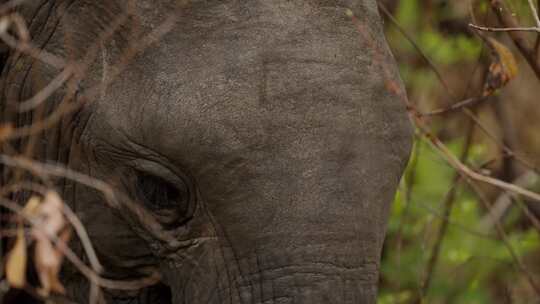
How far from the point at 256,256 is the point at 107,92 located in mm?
503

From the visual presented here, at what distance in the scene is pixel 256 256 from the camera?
3.17 metres

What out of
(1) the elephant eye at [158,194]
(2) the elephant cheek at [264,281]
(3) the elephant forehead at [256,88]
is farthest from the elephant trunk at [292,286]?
(3) the elephant forehead at [256,88]

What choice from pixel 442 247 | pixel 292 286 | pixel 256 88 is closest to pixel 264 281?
pixel 292 286

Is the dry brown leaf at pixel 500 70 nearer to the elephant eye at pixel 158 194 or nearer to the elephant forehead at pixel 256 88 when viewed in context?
the elephant forehead at pixel 256 88

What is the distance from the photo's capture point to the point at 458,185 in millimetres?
5211

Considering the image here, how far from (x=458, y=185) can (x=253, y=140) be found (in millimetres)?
2229

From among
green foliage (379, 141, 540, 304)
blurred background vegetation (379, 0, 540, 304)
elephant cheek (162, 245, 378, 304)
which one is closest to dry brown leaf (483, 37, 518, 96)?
blurred background vegetation (379, 0, 540, 304)

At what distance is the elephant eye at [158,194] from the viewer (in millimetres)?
3279

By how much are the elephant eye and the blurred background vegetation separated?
58.9 inches

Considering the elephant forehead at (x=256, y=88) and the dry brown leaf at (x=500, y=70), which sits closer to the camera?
the elephant forehead at (x=256, y=88)

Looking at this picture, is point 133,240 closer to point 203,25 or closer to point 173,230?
point 173,230

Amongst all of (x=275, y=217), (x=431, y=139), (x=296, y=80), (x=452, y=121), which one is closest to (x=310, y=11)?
(x=296, y=80)

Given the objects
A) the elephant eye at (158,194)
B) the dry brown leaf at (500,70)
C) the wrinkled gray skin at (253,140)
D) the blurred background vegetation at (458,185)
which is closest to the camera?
the wrinkled gray skin at (253,140)

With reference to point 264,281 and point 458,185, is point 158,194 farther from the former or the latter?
point 458,185
